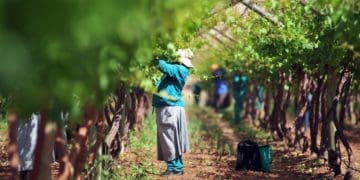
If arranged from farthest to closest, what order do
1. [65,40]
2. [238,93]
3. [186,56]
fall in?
[238,93], [186,56], [65,40]

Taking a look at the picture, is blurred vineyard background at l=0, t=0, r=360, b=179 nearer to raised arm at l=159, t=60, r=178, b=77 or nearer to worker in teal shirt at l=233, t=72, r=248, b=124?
raised arm at l=159, t=60, r=178, b=77

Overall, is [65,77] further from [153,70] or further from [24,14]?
[153,70]

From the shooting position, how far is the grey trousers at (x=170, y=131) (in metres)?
9.01

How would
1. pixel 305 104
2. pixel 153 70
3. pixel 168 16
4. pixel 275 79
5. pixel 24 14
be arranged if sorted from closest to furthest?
pixel 24 14, pixel 168 16, pixel 153 70, pixel 305 104, pixel 275 79

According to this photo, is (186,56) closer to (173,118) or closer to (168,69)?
(168,69)

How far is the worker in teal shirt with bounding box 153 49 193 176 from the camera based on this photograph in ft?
28.8

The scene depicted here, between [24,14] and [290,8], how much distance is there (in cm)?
625

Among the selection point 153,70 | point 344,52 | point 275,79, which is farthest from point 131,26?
point 275,79

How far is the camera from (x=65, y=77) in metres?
2.83

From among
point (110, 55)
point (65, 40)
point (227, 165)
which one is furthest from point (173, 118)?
point (65, 40)

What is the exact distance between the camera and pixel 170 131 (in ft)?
29.8

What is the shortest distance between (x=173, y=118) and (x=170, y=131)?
0.64 feet

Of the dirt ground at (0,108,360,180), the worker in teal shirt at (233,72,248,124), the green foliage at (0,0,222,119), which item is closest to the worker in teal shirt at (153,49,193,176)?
the dirt ground at (0,108,360,180)

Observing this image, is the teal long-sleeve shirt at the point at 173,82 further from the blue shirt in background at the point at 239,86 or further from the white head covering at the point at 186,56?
the blue shirt in background at the point at 239,86
